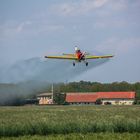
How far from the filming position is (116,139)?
30.3m

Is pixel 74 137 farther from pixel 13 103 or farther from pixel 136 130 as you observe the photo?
pixel 13 103

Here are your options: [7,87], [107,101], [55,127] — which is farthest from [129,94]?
[55,127]

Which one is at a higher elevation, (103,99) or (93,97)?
(93,97)

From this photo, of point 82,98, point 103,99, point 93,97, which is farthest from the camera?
point 82,98

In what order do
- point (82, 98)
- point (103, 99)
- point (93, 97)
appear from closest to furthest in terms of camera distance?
point (93, 97) → point (103, 99) → point (82, 98)

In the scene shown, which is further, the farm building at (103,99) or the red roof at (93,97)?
the red roof at (93,97)

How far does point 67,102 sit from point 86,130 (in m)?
153

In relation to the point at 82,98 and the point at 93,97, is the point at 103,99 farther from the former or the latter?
the point at 82,98

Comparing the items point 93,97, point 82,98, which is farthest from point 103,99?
point 82,98

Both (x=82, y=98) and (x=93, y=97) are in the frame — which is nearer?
(x=93, y=97)

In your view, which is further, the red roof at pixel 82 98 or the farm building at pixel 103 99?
the red roof at pixel 82 98

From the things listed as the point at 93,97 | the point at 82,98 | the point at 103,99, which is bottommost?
the point at 103,99

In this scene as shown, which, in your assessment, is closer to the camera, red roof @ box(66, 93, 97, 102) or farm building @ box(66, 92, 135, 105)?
farm building @ box(66, 92, 135, 105)

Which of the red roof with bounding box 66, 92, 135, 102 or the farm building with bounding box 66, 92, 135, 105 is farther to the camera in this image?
the red roof with bounding box 66, 92, 135, 102
